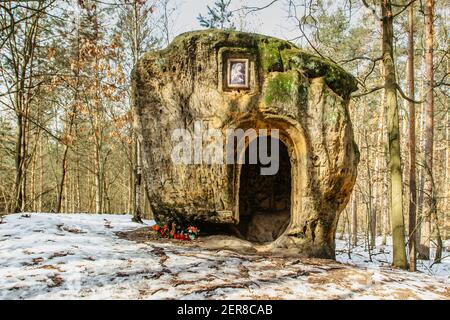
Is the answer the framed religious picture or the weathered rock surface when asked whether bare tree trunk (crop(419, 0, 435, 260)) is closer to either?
the weathered rock surface

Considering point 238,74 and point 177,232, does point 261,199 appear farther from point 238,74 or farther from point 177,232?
point 238,74

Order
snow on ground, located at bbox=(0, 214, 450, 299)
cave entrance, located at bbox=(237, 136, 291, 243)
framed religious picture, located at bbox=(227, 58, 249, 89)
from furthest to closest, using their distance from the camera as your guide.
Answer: cave entrance, located at bbox=(237, 136, 291, 243)
framed religious picture, located at bbox=(227, 58, 249, 89)
snow on ground, located at bbox=(0, 214, 450, 299)

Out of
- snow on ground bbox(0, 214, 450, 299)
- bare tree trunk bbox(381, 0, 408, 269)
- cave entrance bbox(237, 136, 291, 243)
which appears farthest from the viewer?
cave entrance bbox(237, 136, 291, 243)

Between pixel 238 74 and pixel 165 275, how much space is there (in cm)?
414

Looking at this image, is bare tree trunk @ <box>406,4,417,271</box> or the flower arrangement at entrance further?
the flower arrangement at entrance

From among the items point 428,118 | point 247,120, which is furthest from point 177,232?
point 428,118

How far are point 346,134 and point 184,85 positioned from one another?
3.43 metres

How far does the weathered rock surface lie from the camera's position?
6207mm

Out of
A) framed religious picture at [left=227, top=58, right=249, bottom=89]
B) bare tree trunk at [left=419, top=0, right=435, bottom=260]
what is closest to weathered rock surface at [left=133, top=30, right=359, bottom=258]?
framed religious picture at [left=227, top=58, right=249, bottom=89]

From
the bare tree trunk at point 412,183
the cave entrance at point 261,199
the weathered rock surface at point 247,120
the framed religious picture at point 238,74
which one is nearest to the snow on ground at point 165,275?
the weathered rock surface at point 247,120

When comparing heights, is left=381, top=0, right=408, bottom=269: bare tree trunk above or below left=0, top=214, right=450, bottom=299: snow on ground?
above

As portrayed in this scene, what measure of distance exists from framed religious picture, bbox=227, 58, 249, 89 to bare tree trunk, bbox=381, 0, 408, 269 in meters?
2.78

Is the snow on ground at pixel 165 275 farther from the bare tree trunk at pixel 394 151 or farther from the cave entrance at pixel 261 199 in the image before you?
the cave entrance at pixel 261 199
